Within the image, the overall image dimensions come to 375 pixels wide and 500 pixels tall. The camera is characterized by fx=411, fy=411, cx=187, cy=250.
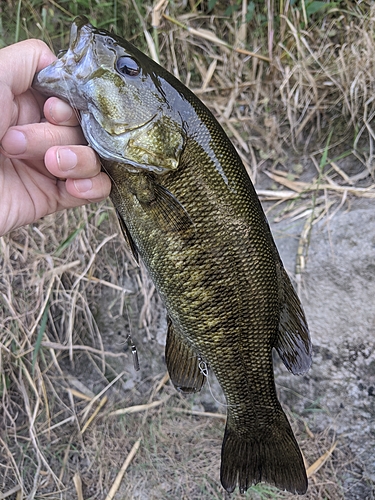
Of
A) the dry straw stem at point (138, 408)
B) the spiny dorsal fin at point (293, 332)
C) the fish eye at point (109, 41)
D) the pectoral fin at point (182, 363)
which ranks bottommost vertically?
the dry straw stem at point (138, 408)

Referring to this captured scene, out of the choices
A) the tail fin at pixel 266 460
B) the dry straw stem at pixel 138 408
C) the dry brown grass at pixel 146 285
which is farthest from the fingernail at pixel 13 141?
the dry straw stem at pixel 138 408

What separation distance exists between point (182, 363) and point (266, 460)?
0.52 m

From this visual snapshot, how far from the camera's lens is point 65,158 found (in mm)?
1289

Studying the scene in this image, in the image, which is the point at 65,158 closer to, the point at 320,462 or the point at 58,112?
the point at 58,112

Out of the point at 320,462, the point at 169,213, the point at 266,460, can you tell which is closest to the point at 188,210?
the point at 169,213

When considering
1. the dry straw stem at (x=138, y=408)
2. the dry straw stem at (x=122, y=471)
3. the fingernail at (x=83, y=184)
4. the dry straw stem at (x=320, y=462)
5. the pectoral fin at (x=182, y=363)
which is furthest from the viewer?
the dry straw stem at (x=138, y=408)

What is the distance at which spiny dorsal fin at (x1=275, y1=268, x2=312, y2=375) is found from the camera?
1.49 meters

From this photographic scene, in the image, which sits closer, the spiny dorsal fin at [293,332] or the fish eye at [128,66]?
the fish eye at [128,66]

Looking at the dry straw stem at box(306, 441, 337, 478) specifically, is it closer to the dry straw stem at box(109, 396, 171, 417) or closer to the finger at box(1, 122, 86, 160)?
the dry straw stem at box(109, 396, 171, 417)

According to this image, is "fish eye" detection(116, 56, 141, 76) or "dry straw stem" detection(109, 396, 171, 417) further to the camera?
"dry straw stem" detection(109, 396, 171, 417)

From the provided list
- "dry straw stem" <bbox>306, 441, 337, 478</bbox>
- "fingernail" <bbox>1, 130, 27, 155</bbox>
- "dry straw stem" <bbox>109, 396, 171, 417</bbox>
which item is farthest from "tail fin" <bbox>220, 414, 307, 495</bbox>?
"fingernail" <bbox>1, 130, 27, 155</bbox>

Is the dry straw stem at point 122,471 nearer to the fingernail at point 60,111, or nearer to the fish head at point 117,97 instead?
the fish head at point 117,97

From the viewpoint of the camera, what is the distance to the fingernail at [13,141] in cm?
130

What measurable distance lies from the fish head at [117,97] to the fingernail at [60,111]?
3 centimetres
